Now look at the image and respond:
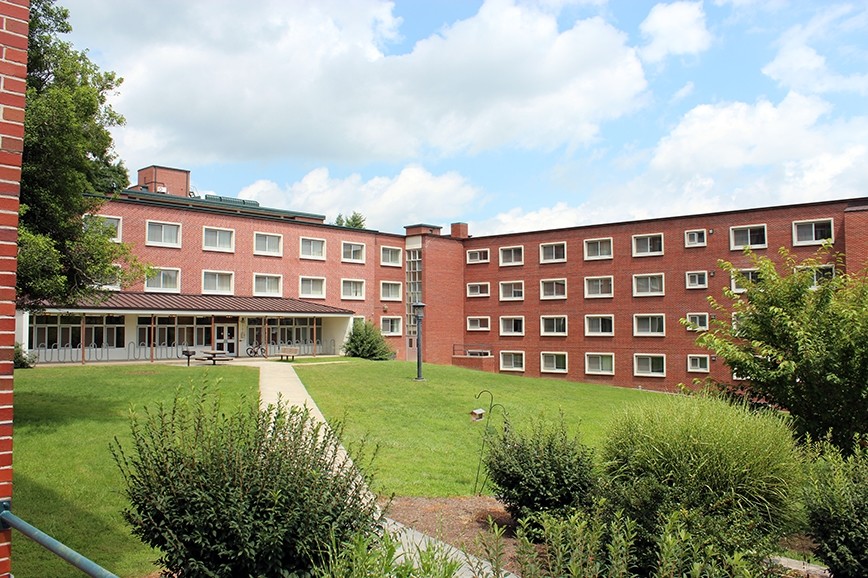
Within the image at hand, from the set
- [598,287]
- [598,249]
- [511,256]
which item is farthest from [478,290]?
[598,249]

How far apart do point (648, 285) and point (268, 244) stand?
1041 inches

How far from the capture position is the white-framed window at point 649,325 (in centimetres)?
4331

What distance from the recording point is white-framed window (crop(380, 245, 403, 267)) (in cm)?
5109

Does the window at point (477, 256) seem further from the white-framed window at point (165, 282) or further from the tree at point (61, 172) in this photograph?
the tree at point (61, 172)

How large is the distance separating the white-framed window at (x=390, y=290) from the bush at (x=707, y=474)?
142ft

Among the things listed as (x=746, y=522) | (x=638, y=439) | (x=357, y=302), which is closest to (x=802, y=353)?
(x=638, y=439)

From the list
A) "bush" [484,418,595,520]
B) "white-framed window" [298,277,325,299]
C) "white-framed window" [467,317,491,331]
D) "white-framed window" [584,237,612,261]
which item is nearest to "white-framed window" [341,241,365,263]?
"white-framed window" [298,277,325,299]

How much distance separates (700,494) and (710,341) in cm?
656

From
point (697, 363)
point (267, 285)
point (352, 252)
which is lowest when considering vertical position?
point (697, 363)

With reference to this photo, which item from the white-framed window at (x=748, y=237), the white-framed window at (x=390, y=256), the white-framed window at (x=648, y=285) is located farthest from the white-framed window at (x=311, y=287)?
the white-framed window at (x=748, y=237)

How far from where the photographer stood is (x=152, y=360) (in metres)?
36.4

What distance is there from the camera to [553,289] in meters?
48.6

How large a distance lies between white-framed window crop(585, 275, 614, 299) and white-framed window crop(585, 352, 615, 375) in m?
4.21

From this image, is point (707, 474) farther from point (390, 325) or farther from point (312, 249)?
point (390, 325)
